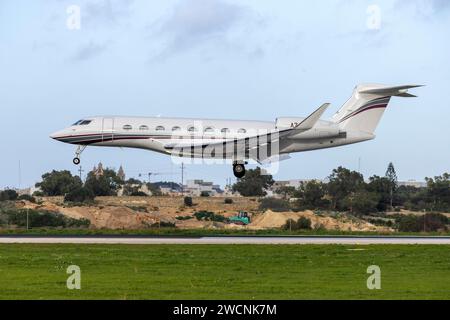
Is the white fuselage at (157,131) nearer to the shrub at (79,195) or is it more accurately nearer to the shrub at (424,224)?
the shrub at (424,224)

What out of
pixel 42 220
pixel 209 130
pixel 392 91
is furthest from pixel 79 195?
pixel 392 91

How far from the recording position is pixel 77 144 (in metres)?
52.1

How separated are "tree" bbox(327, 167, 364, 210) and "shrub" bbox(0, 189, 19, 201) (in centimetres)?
3524

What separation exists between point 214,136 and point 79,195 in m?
45.7

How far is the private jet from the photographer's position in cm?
5122

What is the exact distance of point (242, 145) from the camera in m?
51.5

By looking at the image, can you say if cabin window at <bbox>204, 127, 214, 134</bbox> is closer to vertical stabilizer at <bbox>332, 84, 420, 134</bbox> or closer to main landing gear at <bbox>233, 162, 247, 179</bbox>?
main landing gear at <bbox>233, 162, 247, 179</bbox>

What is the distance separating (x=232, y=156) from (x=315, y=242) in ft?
36.1

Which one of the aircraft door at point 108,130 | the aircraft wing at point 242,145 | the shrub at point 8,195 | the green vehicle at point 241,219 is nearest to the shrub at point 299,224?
the green vehicle at point 241,219

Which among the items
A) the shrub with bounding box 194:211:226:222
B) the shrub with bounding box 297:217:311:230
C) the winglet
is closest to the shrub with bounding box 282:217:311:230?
the shrub with bounding box 297:217:311:230

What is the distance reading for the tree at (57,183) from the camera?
4129 inches

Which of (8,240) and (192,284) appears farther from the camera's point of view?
(8,240)
